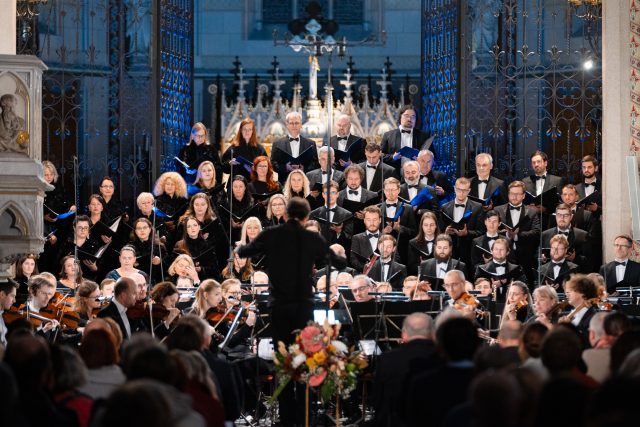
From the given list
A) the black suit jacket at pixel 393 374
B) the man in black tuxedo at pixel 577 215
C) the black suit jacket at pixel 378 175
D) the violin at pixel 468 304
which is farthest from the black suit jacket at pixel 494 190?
the black suit jacket at pixel 393 374

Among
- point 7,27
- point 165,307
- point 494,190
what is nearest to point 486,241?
point 494,190

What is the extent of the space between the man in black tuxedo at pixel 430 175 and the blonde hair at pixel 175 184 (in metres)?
2.01

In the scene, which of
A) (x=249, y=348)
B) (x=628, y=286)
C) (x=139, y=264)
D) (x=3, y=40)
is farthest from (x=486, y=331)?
(x=3, y=40)

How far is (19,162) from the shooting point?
816 centimetres

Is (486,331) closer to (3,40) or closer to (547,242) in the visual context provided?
(547,242)

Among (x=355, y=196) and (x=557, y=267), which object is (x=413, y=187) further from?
(x=557, y=267)

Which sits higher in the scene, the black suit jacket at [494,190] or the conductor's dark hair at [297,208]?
the conductor's dark hair at [297,208]

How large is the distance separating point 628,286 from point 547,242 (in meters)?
0.90

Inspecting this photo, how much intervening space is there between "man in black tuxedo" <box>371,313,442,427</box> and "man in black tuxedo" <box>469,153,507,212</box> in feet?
16.9

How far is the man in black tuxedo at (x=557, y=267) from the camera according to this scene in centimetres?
1056

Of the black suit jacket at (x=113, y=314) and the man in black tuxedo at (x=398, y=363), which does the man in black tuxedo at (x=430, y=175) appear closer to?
the black suit jacket at (x=113, y=314)

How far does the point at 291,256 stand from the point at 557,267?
11.8 feet

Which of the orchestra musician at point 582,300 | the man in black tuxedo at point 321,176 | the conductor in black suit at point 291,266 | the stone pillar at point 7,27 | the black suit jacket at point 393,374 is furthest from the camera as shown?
the man in black tuxedo at point 321,176

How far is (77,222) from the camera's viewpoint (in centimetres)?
1125
